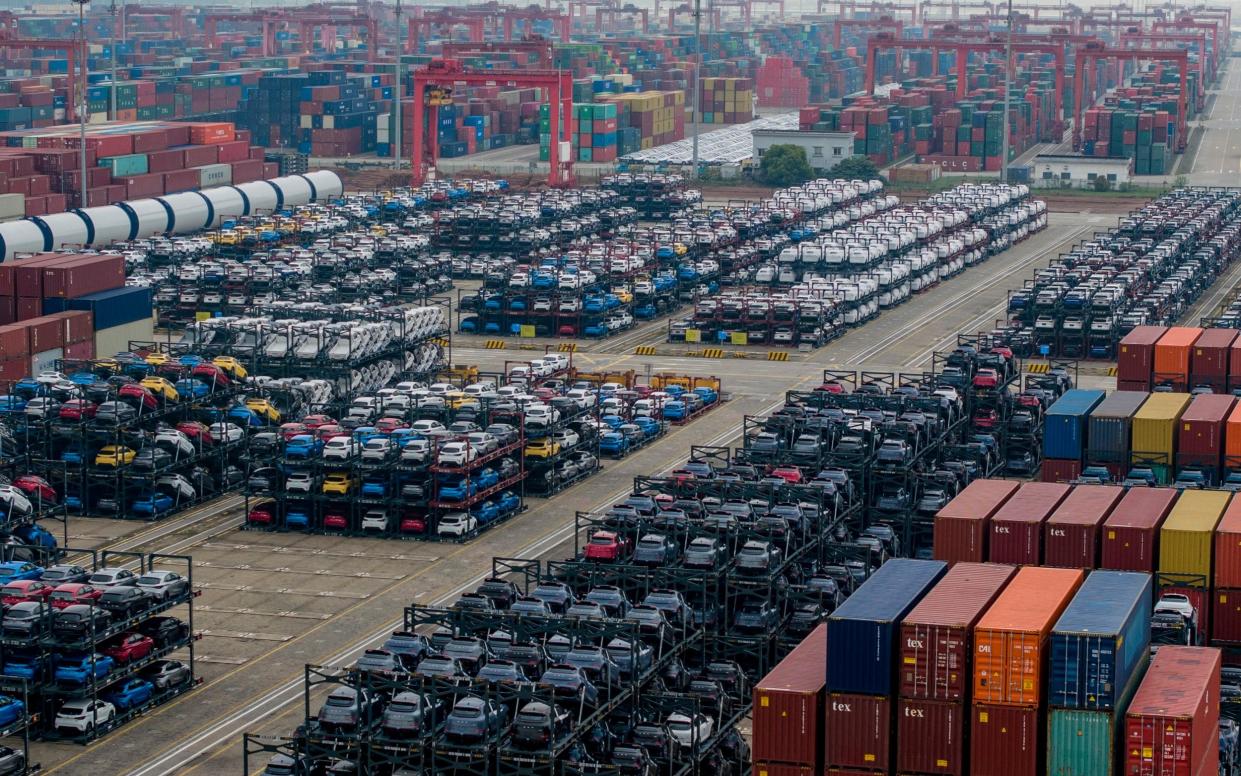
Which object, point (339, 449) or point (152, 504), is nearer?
point (339, 449)

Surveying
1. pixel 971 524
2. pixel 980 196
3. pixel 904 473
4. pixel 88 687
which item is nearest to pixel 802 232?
pixel 980 196

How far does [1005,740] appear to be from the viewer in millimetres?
50094

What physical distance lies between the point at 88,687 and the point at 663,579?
15.9 metres

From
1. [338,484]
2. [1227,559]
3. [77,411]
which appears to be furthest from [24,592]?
[1227,559]

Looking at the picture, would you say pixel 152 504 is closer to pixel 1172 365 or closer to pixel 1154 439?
pixel 1154 439

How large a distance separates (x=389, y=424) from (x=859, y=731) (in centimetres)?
3818

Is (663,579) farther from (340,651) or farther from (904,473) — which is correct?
(904,473)

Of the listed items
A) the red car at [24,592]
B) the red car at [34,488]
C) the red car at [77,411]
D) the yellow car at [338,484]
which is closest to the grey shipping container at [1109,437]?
the yellow car at [338,484]

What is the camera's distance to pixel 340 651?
6581cm

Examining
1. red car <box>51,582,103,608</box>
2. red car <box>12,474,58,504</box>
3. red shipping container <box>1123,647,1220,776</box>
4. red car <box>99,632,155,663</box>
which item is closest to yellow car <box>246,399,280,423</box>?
red car <box>12,474,58,504</box>

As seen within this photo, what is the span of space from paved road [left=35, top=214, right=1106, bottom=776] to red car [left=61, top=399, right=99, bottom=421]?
3774 mm

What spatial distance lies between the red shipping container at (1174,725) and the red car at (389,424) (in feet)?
126

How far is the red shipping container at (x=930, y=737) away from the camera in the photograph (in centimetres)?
5050

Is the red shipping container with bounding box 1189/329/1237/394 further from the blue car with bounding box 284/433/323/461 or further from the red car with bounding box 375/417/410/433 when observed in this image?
the blue car with bounding box 284/433/323/461
